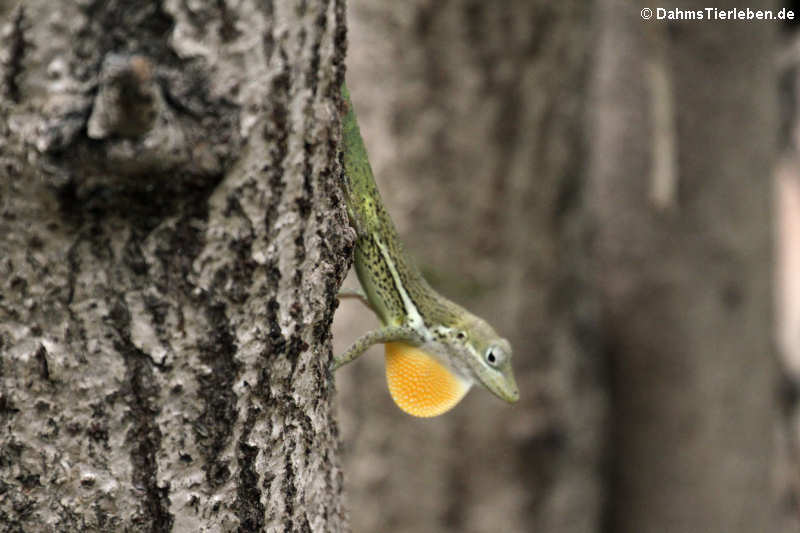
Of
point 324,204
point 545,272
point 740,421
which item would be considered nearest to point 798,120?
point 740,421

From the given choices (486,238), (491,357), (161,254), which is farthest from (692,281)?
(161,254)

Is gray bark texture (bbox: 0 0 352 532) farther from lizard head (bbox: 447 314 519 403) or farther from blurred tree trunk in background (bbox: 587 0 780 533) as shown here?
blurred tree trunk in background (bbox: 587 0 780 533)

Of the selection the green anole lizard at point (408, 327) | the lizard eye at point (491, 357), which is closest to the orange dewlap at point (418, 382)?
the green anole lizard at point (408, 327)

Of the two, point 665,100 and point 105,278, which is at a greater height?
point 665,100

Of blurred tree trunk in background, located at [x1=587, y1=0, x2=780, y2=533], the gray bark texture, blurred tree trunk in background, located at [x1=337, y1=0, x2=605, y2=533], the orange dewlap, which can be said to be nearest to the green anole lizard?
the orange dewlap

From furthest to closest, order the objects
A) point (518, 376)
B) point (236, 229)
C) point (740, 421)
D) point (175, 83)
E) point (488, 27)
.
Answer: point (740, 421) → point (518, 376) → point (488, 27) → point (236, 229) → point (175, 83)

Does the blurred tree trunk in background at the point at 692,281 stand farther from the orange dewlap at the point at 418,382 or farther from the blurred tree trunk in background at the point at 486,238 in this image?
the orange dewlap at the point at 418,382

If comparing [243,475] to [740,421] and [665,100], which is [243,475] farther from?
[740,421]
